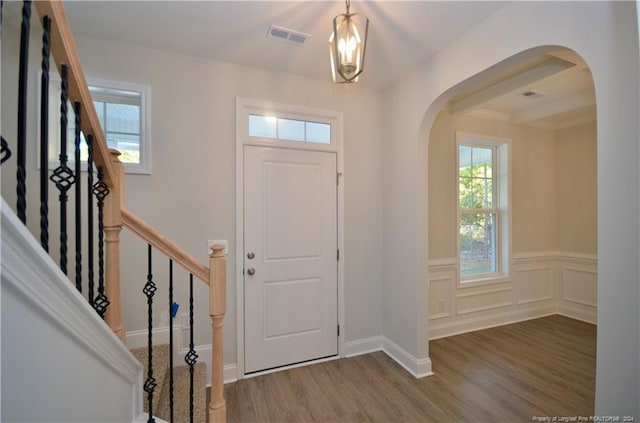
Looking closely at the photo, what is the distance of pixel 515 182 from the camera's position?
3760mm

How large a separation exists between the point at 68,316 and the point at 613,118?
2263 millimetres

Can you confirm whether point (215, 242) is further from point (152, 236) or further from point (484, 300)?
point (484, 300)

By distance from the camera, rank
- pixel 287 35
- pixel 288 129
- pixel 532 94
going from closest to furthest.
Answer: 1. pixel 287 35
2. pixel 288 129
3. pixel 532 94

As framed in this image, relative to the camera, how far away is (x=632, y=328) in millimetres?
1243

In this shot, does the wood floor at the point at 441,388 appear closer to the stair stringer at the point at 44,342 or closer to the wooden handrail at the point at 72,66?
the stair stringer at the point at 44,342

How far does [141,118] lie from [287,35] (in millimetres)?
1303

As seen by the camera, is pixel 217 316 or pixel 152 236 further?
pixel 217 316

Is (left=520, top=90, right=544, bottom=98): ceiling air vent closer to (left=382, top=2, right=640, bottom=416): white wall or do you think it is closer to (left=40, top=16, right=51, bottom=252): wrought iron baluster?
(left=382, top=2, right=640, bottom=416): white wall

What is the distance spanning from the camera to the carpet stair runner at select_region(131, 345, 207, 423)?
1.64m

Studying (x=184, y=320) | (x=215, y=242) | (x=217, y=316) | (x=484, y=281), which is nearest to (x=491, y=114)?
(x=484, y=281)

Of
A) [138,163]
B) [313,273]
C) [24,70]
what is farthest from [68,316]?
[313,273]

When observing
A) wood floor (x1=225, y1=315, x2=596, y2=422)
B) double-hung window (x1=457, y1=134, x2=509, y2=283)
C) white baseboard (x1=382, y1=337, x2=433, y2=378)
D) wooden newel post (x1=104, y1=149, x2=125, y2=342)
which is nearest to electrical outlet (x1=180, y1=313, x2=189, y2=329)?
wood floor (x1=225, y1=315, x2=596, y2=422)

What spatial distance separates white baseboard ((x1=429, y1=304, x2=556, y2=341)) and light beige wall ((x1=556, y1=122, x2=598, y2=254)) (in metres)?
0.93

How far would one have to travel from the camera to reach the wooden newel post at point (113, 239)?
4.58 feet
